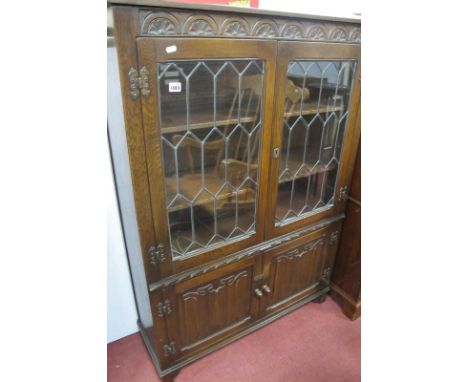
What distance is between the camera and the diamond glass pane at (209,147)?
3.19 feet

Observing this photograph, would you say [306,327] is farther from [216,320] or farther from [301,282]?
[216,320]

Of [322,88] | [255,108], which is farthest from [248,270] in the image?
[322,88]

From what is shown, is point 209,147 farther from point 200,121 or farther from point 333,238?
point 333,238

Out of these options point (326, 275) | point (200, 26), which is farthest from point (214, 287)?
point (200, 26)

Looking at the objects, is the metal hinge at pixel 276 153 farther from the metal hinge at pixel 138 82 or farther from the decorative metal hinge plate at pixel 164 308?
the decorative metal hinge plate at pixel 164 308

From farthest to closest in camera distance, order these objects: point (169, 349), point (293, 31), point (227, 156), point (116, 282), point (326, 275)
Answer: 1. point (326, 275)
2. point (116, 282)
3. point (169, 349)
4. point (227, 156)
5. point (293, 31)

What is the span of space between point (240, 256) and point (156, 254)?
1.32ft

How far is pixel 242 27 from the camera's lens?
3.13 ft

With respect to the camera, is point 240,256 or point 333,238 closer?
point 240,256

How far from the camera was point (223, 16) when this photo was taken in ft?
2.96

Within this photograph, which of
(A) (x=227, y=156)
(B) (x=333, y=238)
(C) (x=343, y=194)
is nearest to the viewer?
(A) (x=227, y=156)

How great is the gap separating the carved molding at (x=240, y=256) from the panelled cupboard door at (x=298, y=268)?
0.12 ft

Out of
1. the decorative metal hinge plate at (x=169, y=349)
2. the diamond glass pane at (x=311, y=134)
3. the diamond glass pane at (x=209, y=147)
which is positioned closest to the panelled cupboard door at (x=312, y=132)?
the diamond glass pane at (x=311, y=134)
